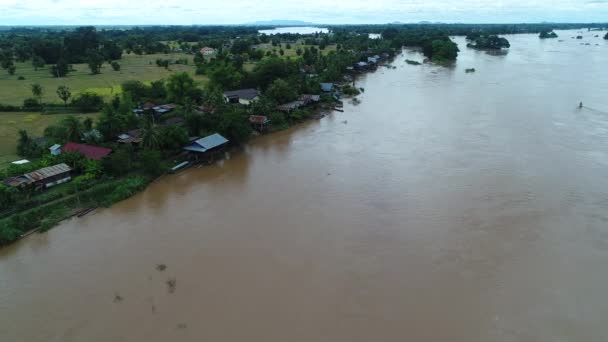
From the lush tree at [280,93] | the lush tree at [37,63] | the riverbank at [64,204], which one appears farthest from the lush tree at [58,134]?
the lush tree at [37,63]

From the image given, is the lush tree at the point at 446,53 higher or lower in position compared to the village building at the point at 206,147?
higher

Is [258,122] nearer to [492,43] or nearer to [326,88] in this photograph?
[326,88]

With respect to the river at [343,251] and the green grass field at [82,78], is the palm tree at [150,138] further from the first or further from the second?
the green grass field at [82,78]

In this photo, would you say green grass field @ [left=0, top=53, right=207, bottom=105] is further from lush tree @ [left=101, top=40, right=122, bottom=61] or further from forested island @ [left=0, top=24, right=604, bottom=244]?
lush tree @ [left=101, top=40, right=122, bottom=61]

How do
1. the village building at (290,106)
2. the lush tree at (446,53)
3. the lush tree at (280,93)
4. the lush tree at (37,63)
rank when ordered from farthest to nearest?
the lush tree at (446,53), the lush tree at (37,63), the lush tree at (280,93), the village building at (290,106)

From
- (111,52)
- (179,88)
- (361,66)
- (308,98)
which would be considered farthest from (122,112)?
(111,52)
